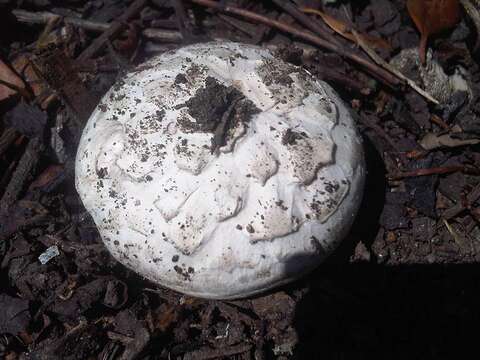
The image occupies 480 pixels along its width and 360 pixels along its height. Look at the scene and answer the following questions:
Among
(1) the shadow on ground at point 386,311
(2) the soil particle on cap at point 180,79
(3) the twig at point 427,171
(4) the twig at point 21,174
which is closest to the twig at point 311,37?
(3) the twig at point 427,171

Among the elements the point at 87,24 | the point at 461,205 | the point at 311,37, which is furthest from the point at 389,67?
the point at 87,24

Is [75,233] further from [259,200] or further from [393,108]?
[393,108]

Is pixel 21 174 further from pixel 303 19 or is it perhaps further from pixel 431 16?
pixel 431 16

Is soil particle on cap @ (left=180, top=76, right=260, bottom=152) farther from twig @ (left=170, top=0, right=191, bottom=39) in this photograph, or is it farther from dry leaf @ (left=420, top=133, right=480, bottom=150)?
dry leaf @ (left=420, top=133, right=480, bottom=150)

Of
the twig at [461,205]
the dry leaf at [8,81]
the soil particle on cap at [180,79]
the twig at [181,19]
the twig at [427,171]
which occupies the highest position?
the soil particle on cap at [180,79]

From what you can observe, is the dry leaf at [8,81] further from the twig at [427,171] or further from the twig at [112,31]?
the twig at [427,171]

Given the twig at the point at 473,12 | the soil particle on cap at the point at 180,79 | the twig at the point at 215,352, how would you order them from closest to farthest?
the soil particle on cap at the point at 180,79 → the twig at the point at 215,352 → the twig at the point at 473,12

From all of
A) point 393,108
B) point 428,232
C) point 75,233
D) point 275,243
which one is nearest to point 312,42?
point 393,108
